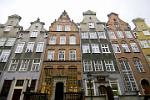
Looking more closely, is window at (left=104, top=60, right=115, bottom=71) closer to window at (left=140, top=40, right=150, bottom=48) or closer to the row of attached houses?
the row of attached houses

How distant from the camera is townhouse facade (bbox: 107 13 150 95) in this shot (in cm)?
1823

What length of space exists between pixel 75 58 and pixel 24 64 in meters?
6.90

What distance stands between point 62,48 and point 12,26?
958cm

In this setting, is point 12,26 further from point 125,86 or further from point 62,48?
point 125,86

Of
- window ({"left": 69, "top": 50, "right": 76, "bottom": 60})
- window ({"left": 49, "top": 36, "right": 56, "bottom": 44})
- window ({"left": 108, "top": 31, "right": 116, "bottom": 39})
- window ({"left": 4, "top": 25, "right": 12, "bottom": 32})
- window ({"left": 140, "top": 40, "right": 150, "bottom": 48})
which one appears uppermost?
window ({"left": 4, "top": 25, "right": 12, "bottom": 32})

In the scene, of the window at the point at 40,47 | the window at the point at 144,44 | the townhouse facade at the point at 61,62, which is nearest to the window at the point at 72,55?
the townhouse facade at the point at 61,62

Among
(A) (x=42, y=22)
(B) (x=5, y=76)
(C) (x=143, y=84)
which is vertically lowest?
(C) (x=143, y=84)

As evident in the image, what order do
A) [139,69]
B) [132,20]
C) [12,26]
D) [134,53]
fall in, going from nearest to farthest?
[139,69]
[134,53]
[12,26]
[132,20]

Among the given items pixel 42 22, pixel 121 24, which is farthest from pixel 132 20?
pixel 42 22

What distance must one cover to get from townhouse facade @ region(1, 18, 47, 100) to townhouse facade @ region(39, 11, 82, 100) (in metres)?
1.05

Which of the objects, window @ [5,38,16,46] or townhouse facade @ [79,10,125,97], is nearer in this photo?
townhouse facade @ [79,10,125,97]

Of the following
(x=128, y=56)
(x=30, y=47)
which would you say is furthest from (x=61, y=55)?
(x=128, y=56)

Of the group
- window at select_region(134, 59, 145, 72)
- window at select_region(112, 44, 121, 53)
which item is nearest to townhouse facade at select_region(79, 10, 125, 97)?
window at select_region(112, 44, 121, 53)

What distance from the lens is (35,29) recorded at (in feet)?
79.8
